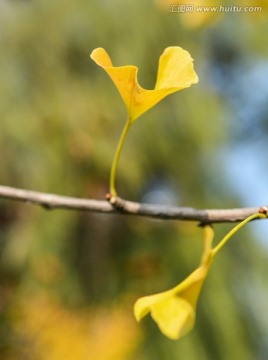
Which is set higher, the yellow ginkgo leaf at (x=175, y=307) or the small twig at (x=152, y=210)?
the small twig at (x=152, y=210)

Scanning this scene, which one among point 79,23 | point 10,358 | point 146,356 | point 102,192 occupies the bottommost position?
point 146,356

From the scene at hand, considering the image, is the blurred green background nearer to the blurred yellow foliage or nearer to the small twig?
the blurred yellow foliage

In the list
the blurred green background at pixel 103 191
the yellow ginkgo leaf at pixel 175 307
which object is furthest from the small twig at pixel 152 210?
the blurred green background at pixel 103 191

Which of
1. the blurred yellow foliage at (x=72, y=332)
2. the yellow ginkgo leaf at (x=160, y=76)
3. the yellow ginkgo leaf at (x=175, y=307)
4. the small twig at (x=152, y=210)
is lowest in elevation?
the blurred yellow foliage at (x=72, y=332)

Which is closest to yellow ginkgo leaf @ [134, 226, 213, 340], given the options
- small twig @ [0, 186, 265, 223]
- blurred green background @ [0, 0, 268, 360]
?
small twig @ [0, 186, 265, 223]

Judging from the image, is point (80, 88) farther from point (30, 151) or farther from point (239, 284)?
point (239, 284)

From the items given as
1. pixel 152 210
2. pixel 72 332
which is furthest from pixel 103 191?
pixel 152 210

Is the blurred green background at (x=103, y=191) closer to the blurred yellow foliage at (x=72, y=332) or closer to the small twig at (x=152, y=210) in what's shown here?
the blurred yellow foliage at (x=72, y=332)

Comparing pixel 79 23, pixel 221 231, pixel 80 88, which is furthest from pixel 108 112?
pixel 221 231
